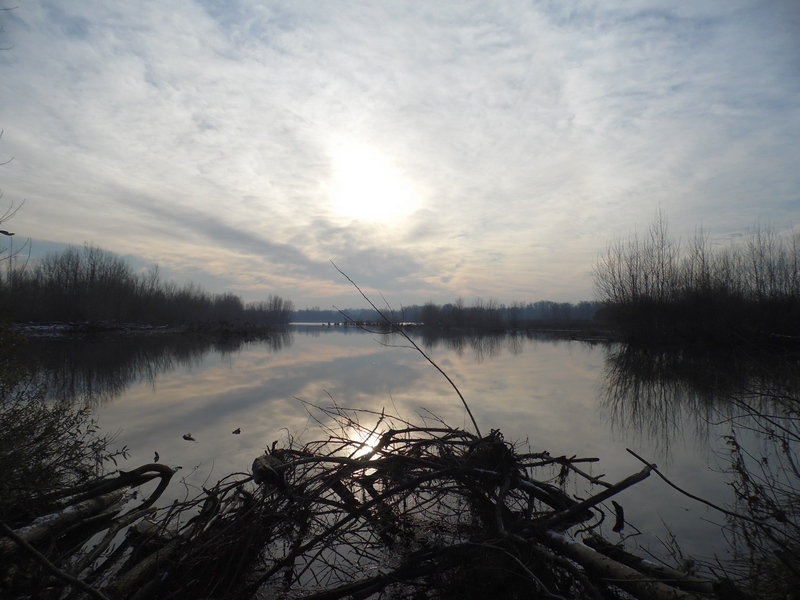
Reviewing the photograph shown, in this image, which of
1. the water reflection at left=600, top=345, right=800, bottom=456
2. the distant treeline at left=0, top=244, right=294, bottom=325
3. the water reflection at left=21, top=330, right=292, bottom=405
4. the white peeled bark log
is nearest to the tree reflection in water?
the water reflection at left=600, top=345, right=800, bottom=456

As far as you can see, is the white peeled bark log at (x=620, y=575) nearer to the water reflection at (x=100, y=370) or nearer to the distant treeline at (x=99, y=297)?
the water reflection at (x=100, y=370)

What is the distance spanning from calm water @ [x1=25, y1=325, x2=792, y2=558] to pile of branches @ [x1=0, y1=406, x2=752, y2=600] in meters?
1.08

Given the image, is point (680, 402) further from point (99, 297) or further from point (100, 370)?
point (99, 297)

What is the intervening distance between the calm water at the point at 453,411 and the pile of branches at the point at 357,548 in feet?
3.54

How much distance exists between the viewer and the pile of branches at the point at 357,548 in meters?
2.41

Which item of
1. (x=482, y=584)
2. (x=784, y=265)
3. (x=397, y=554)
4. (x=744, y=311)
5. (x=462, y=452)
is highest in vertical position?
(x=784, y=265)

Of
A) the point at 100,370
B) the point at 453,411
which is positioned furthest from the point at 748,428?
the point at 100,370

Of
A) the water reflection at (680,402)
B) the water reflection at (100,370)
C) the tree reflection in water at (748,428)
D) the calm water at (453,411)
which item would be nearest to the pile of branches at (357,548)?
the tree reflection in water at (748,428)

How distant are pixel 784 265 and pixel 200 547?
94.8ft

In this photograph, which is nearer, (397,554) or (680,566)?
(680,566)

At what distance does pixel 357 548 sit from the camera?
3.15m

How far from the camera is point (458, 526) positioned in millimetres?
3113

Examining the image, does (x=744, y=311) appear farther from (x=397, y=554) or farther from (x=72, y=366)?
(x=72, y=366)

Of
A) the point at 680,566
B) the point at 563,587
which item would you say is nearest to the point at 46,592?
the point at 563,587
